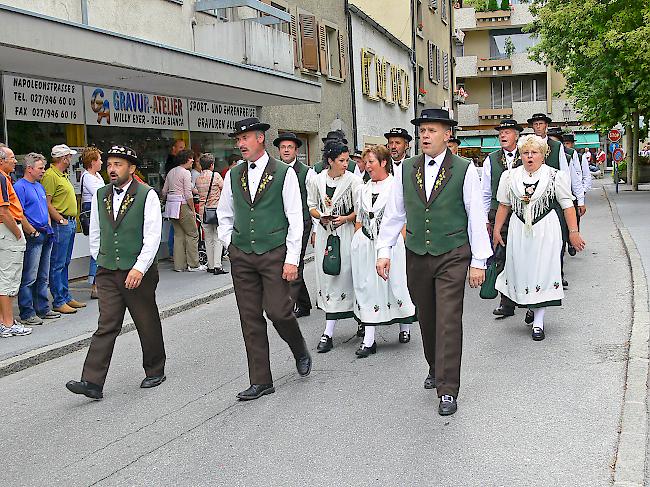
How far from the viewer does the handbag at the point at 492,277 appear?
8289 mm

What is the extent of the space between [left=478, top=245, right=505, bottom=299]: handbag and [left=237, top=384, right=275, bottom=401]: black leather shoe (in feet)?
9.15

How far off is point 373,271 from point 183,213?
6.16 metres

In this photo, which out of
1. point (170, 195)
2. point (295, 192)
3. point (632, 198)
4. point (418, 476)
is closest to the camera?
point (418, 476)

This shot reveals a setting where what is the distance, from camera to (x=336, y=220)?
25.9 feet

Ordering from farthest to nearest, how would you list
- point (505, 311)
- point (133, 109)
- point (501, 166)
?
1. point (133, 109)
2. point (501, 166)
3. point (505, 311)

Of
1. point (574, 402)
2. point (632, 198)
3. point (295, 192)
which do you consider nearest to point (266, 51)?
point (295, 192)

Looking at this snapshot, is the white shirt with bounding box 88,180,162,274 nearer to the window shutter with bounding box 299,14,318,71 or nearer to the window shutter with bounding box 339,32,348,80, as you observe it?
the window shutter with bounding box 299,14,318,71

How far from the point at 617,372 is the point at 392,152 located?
10.4 feet

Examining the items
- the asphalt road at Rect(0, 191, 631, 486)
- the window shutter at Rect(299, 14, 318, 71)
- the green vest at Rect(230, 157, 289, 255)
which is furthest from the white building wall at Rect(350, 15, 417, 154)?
the green vest at Rect(230, 157, 289, 255)

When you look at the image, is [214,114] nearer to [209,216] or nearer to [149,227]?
[209,216]

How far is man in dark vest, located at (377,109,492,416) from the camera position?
562 centimetres

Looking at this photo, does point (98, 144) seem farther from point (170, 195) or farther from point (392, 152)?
point (392, 152)

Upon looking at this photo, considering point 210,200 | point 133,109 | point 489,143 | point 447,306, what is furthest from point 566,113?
point 447,306

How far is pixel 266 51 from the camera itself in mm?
16938
